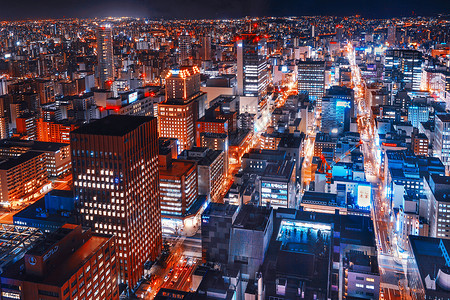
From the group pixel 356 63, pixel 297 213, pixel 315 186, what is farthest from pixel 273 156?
pixel 356 63

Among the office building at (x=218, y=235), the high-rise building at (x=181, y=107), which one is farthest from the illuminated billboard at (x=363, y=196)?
the high-rise building at (x=181, y=107)

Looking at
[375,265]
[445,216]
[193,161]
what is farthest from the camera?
[193,161]

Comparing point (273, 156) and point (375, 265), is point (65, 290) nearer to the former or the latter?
point (375, 265)

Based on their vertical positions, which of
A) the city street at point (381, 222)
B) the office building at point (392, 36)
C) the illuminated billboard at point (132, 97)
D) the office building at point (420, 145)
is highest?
the office building at point (392, 36)

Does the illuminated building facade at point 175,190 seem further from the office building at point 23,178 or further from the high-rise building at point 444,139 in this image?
the high-rise building at point 444,139

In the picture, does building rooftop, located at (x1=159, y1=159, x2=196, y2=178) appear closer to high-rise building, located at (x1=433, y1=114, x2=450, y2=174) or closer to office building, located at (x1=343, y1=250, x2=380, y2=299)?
office building, located at (x1=343, y1=250, x2=380, y2=299)

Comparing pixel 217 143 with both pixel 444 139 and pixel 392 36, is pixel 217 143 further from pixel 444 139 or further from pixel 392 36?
pixel 392 36
